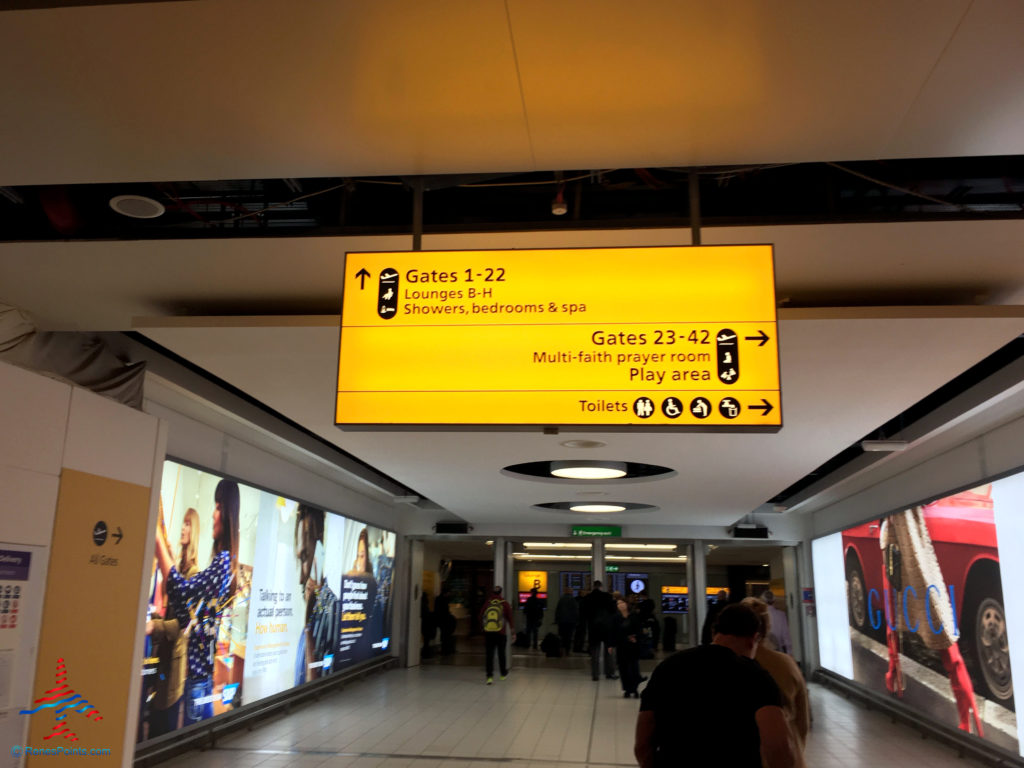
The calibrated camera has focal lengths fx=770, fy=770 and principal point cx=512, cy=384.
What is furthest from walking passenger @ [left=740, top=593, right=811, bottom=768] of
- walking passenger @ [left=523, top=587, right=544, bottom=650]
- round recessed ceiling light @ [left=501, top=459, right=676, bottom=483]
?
walking passenger @ [left=523, top=587, right=544, bottom=650]

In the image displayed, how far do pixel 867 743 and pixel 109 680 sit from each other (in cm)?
747

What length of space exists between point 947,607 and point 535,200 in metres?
6.70

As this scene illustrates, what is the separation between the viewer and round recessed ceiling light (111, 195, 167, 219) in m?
3.48

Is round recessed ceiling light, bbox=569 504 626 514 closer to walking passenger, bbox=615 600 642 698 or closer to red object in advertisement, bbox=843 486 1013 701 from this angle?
walking passenger, bbox=615 600 642 698

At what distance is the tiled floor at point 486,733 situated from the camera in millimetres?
7016

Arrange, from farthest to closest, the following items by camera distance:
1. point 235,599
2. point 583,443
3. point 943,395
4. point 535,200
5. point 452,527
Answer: point 452,527 < point 235,599 < point 583,443 < point 943,395 < point 535,200

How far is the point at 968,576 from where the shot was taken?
750 cm

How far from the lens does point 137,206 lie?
11.6 ft

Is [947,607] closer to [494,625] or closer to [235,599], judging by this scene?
[494,625]

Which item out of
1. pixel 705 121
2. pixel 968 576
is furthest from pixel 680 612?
pixel 705 121

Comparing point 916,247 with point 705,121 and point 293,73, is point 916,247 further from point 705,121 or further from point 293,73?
Answer: point 293,73

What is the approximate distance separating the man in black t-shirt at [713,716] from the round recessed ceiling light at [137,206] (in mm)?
2940

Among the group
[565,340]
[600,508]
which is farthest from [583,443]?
[600,508]

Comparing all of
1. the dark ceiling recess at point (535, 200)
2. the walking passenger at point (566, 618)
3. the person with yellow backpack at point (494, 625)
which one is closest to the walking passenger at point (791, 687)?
the dark ceiling recess at point (535, 200)
